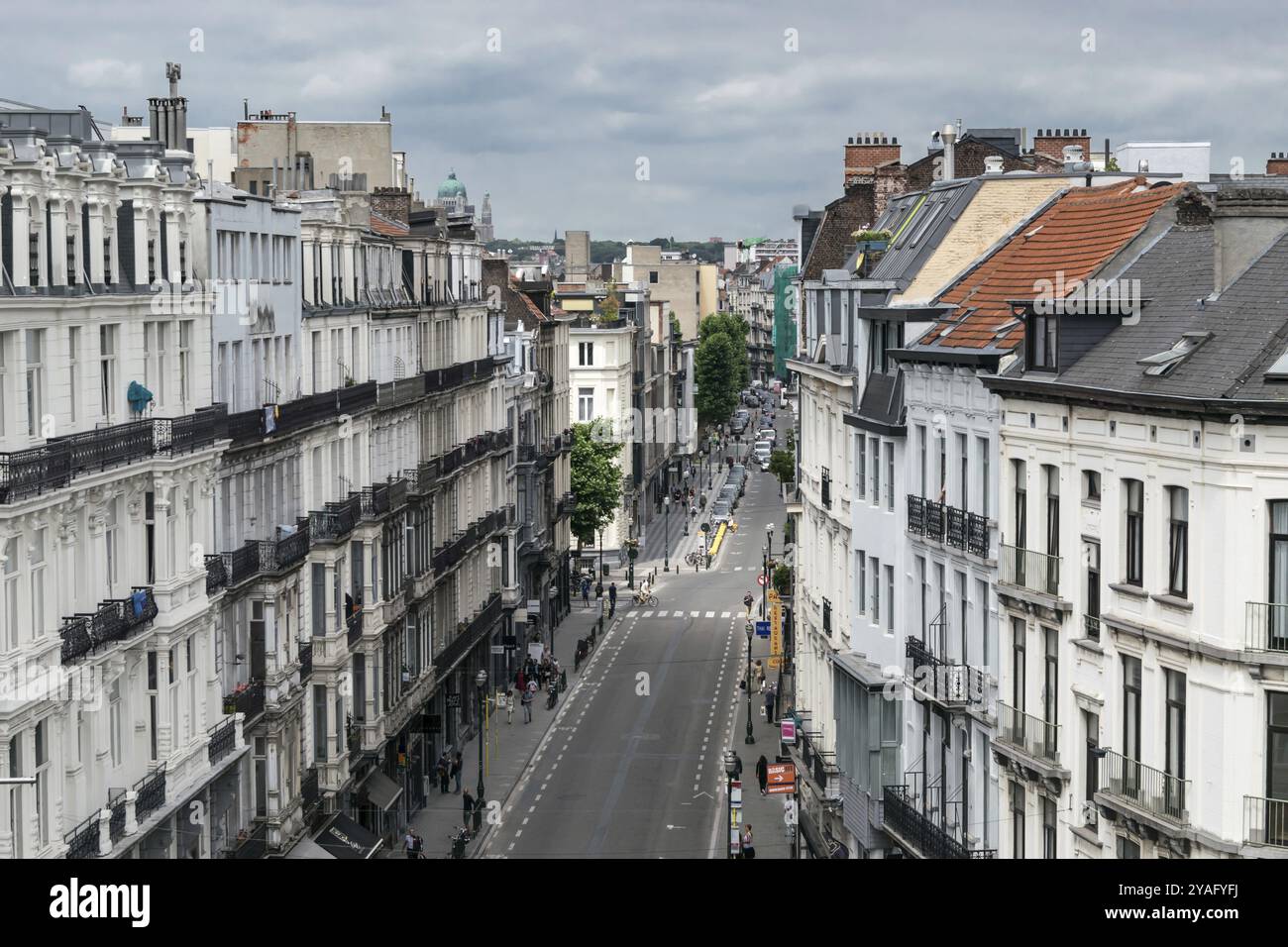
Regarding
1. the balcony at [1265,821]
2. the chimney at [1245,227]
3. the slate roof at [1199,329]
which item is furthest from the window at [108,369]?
the balcony at [1265,821]

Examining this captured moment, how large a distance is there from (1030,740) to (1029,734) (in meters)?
0.11

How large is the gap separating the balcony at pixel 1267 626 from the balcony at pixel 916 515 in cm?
1467

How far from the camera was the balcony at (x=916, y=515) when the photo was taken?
38.3 metres

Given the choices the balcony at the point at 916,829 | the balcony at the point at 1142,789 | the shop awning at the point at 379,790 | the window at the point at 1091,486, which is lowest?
the shop awning at the point at 379,790

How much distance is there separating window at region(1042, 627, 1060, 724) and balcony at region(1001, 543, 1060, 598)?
70cm

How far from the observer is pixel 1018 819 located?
1232 inches

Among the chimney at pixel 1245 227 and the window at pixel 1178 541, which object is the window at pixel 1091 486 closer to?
the window at pixel 1178 541

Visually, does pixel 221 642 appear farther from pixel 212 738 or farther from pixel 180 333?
pixel 180 333

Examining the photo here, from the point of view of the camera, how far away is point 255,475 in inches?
1797

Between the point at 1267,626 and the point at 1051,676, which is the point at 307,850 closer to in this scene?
the point at 1051,676

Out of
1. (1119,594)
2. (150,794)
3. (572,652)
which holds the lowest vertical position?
(572,652)
